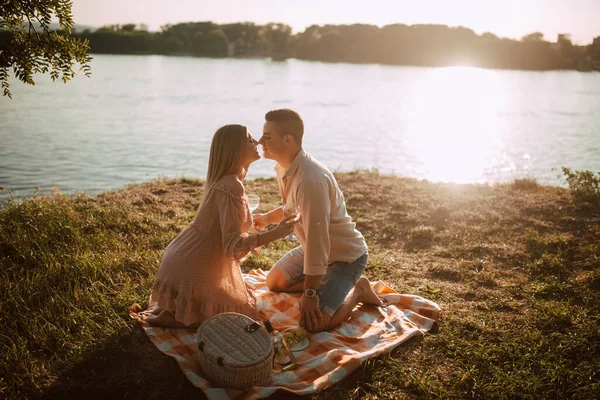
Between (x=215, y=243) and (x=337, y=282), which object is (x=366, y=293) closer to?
(x=337, y=282)

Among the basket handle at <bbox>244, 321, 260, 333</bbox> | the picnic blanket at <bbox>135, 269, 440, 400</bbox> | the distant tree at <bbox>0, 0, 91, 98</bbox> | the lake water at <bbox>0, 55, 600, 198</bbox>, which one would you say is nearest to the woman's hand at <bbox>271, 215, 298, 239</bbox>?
the basket handle at <bbox>244, 321, 260, 333</bbox>

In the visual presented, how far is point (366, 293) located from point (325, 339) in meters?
0.77

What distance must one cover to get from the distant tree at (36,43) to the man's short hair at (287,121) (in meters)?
1.89

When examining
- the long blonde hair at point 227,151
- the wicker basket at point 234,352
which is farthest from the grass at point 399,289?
the long blonde hair at point 227,151

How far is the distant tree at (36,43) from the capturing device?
4.03m

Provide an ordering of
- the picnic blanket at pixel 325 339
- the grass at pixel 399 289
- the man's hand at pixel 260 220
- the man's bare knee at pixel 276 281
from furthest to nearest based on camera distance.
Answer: the man's bare knee at pixel 276 281
the man's hand at pixel 260 220
the grass at pixel 399 289
the picnic blanket at pixel 325 339

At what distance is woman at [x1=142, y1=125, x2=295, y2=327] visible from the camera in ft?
11.8

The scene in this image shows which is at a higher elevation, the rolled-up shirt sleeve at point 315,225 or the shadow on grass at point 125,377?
the rolled-up shirt sleeve at point 315,225

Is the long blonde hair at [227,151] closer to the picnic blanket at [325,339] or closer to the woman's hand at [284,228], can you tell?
the woman's hand at [284,228]

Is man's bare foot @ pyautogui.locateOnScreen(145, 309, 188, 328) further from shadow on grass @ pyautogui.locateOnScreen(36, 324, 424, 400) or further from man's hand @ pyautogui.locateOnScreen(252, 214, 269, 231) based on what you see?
man's hand @ pyautogui.locateOnScreen(252, 214, 269, 231)

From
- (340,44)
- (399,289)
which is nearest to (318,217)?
(399,289)

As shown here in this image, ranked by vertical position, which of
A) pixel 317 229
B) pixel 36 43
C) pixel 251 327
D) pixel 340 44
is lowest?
pixel 251 327

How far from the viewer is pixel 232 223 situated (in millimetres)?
3588

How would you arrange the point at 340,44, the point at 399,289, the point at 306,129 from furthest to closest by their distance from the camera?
1. the point at 340,44
2. the point at 306,129
3. the point at 399,289
